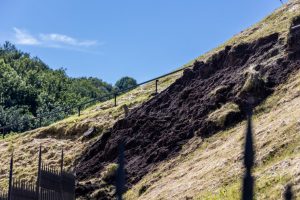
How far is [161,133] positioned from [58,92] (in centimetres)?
7003

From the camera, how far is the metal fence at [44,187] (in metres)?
19.2

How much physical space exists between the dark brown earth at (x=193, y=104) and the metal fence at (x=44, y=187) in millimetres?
1520

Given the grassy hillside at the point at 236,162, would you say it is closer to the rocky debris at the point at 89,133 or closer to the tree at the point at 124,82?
the rocky debris at the point at 89,133

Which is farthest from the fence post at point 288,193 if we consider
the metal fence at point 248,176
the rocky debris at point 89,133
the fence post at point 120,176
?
the rocky debris at point 89,133

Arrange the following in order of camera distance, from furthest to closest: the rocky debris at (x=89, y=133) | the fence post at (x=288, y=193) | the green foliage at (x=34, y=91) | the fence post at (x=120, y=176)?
the green foliage at (x=34, y=91) < the rocky debris at (x=89, y=133) < the fence post at (x=120, y=176) < the fence post at (x=288, y=193)

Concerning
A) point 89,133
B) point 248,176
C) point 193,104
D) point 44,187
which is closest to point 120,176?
point 193,104

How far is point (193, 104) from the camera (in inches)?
1023

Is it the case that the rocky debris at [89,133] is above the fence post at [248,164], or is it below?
above

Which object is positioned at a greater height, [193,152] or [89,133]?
[89,133]

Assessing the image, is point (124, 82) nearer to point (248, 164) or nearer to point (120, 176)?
point (120, 176)

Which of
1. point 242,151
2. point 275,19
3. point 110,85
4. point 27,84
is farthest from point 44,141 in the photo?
point 110,85

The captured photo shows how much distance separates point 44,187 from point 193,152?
4.74 metres

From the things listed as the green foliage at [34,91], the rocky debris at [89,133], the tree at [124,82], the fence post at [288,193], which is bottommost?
the fence post at [288,193]

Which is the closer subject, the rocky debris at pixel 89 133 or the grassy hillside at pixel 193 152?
the grassy hillside at pixel 193 152
